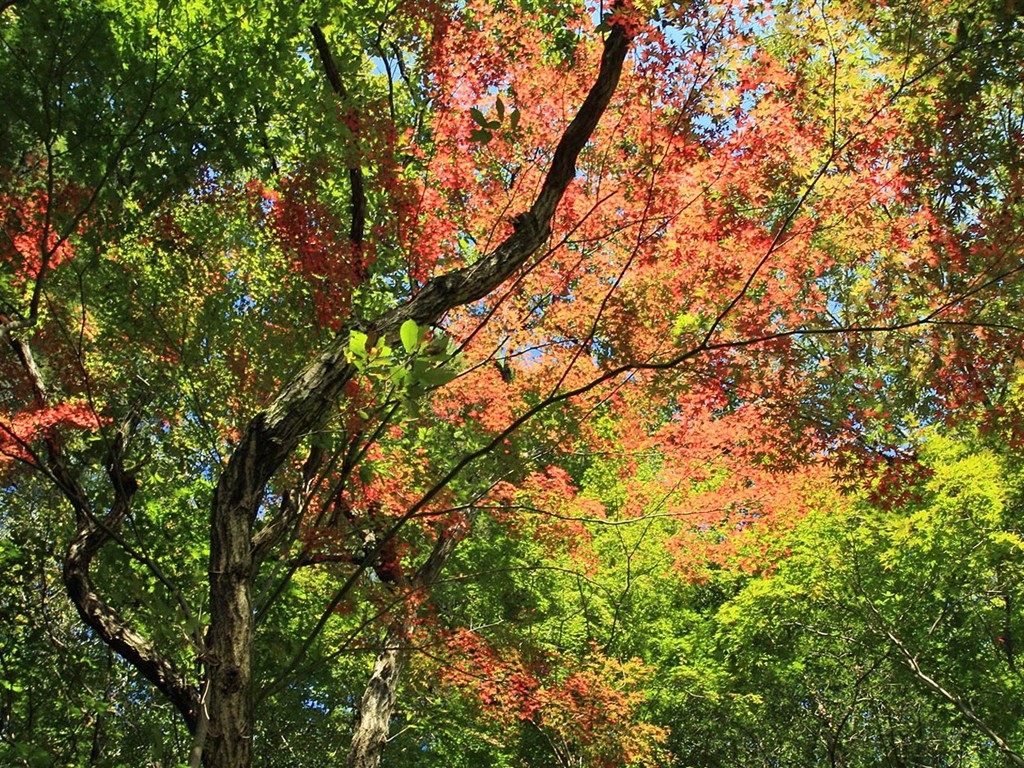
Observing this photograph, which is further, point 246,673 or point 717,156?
point 717,156

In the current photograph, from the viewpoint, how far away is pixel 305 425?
2990 mm

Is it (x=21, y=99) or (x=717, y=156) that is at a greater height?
(x=21, y=99)

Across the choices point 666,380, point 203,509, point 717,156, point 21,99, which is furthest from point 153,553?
point 717,156

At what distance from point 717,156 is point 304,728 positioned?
11.5 meters

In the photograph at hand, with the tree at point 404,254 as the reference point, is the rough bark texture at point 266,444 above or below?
below

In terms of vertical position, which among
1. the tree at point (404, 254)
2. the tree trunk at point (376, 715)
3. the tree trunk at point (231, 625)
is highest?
the tree at point (404, 254)

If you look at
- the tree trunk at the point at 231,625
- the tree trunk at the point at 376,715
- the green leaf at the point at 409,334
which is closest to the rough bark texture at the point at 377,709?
the tree trunk at the point at 376,715

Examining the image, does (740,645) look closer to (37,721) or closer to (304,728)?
(304,728)

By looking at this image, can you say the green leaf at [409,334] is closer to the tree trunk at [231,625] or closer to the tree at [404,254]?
the tree at [404,254]

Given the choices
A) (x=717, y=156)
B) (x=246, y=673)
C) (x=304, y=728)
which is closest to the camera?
(x=246, y=673)

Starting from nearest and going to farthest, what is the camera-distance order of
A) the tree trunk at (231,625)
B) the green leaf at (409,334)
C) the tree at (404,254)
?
the green leaf at (409,334)
the tree trunk at (231,625)
the tree at (404,254)

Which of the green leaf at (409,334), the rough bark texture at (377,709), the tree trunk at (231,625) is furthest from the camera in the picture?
the rough bark texture at (377,709)

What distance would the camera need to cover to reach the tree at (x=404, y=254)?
12.1ft

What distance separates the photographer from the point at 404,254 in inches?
208
